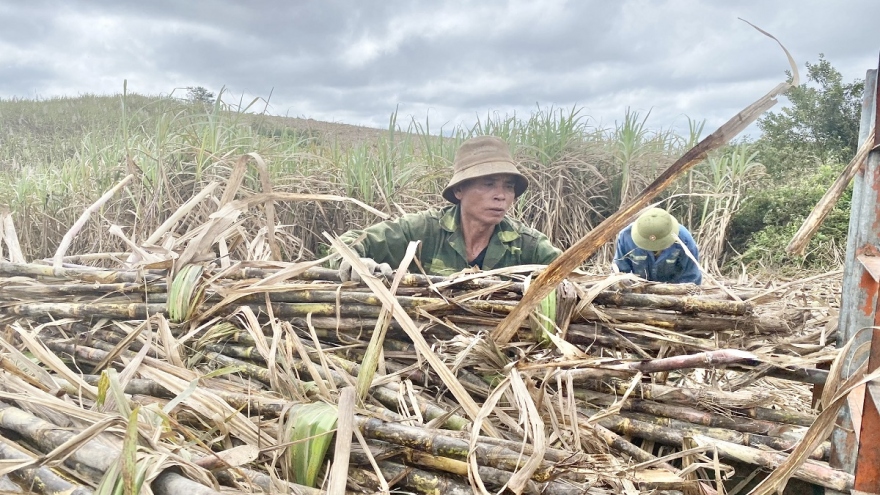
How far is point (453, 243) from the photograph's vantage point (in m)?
3.93

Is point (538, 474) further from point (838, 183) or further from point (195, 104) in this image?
point (195, 104)

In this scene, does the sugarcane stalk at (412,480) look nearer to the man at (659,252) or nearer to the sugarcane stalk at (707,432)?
the sugarcane stalk at (707,432)

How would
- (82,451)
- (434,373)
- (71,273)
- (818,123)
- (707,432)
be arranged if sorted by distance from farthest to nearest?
(818,123)
(71,273)
(434,373)
(707,432)
(82,451)

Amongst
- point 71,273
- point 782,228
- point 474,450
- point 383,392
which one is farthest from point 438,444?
point 782,228

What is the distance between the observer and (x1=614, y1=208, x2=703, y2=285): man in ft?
12.6

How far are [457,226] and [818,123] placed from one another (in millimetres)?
7639

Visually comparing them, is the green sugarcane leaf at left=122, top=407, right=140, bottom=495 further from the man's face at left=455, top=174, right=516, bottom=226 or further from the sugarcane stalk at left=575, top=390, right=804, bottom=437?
the man's face at left=455, top=174, right=516, bottom=226

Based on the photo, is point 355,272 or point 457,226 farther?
point 457,226

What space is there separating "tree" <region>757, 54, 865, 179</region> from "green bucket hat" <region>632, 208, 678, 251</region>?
5024 millimetres

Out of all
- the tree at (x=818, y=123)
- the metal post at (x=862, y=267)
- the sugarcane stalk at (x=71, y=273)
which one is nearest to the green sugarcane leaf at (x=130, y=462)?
the sugarcane stalk at (x=71, y=273)

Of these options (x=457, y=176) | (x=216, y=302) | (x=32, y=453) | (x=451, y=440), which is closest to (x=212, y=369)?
(x=216, y=302)

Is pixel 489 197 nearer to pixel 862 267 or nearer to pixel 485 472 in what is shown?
pixel 862 267

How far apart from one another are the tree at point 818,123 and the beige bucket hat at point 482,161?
18.5 ft

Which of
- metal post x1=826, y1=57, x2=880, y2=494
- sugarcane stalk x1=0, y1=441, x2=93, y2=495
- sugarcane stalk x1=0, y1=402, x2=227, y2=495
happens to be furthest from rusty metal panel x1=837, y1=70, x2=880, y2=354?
sugarcane stalk x1=0, y1=441, x2=93, y2=495
